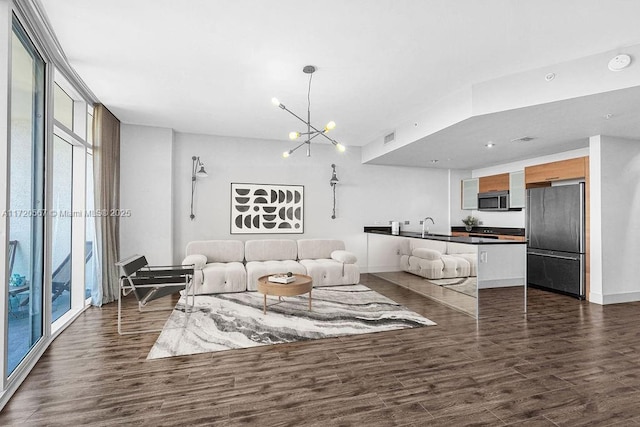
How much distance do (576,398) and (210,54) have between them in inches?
159

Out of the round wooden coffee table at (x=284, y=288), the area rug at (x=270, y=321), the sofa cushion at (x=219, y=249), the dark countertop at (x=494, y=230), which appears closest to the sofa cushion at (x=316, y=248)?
the sofa cushion at (x=219, y=249)

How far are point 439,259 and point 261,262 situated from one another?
2929 mm

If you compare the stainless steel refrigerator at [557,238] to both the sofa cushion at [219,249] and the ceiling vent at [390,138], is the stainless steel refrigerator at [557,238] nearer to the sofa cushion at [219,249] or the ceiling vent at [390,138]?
the ceiling vent at [390,138]

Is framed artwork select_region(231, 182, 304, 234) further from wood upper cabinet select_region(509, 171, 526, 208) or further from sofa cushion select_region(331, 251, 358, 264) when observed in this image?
wood upper cabinet select_region(509, 171, 526, 208)

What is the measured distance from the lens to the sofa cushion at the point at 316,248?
19.5 ft

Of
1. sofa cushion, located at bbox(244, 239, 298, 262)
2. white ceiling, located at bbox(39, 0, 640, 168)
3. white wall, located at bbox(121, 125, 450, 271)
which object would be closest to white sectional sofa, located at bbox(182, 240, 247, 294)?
sofa cushion, located at bbox(244, 239, 298, 262)

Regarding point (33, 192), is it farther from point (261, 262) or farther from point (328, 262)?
point (328, 262)

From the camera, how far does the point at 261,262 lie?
5.60 m

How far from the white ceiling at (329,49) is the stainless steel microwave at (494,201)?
2046 mm

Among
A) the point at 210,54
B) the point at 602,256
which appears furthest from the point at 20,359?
the point at 602,256

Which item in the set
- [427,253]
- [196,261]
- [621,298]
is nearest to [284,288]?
[196,261]

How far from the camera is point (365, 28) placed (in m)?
2.60

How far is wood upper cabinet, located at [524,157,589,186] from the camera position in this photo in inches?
197

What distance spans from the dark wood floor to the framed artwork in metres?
2.88
